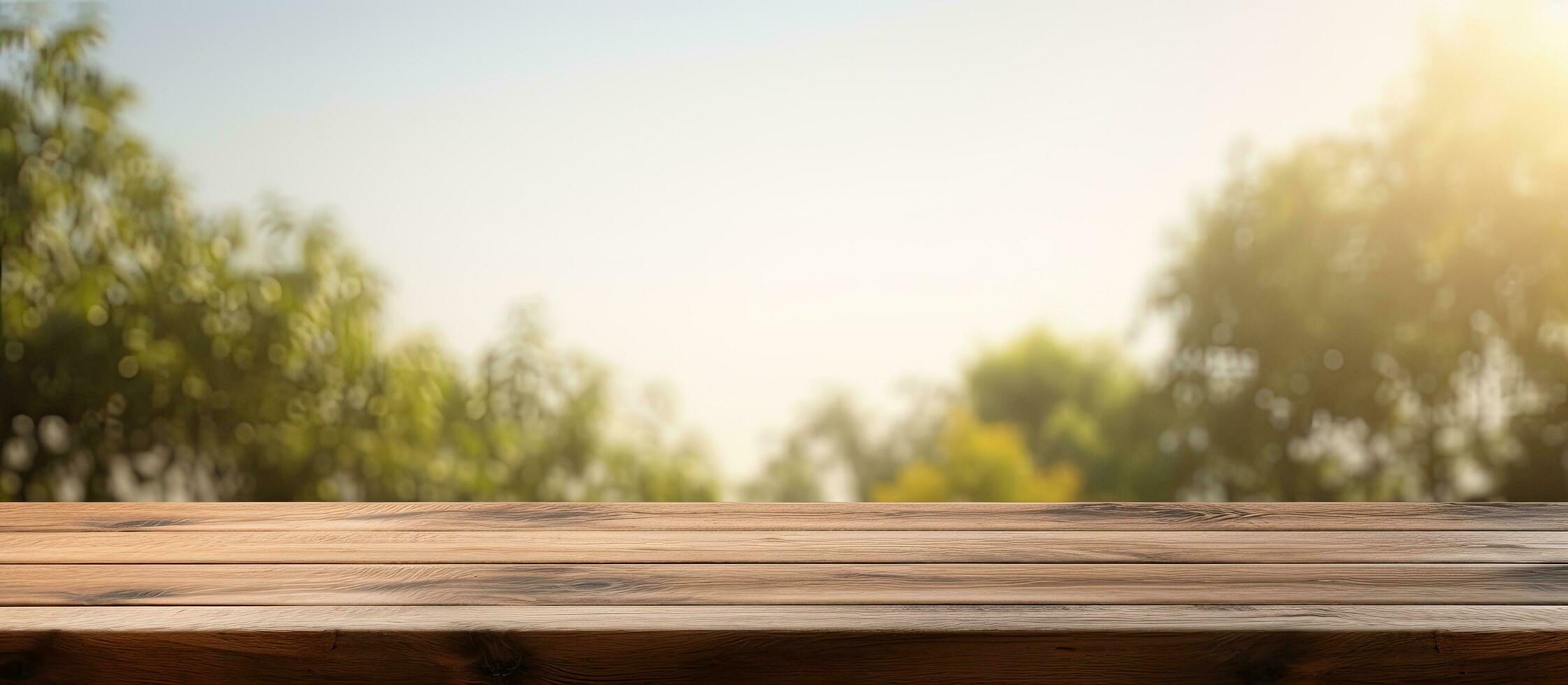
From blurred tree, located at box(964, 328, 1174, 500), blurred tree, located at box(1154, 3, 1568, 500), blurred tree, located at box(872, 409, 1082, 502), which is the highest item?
blurred tree, located at box(1154, 3, 1568, 500)

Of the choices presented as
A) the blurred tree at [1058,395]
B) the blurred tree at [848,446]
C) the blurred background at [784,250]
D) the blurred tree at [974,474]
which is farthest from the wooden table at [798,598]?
the blurred tree at [974,474]

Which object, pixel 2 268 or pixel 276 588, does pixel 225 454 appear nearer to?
pixel 2 268

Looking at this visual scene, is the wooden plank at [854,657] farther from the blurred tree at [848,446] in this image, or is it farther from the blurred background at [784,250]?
the blurred tree at [848,446]

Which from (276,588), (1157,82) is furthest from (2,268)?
(1157,82)

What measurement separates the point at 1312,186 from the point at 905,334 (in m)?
4.58

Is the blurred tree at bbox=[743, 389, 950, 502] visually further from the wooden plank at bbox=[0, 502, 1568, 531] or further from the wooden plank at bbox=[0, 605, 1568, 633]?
the wooden plank at bbox=[0, 605, 1568, 633]

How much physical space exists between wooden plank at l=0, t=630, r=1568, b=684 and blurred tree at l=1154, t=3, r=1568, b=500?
726cm

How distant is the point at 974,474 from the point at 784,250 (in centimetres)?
388

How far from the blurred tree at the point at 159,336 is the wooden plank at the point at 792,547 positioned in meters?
2.65

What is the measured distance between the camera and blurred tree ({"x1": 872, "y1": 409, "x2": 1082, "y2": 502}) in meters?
13.0

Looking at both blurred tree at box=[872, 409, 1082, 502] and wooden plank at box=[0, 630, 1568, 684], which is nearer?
wooden plank at box=[0, 630, 1568, 684]

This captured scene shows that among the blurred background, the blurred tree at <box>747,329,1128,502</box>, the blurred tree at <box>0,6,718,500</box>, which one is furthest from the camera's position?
the blurred tree at <box>747,329,1128,502</box>

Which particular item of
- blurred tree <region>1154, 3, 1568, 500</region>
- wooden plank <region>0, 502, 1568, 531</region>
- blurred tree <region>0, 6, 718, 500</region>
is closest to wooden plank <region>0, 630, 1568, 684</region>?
wooden plank <region>0, 502, 1568, 531</region>

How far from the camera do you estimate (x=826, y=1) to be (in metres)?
10.5
